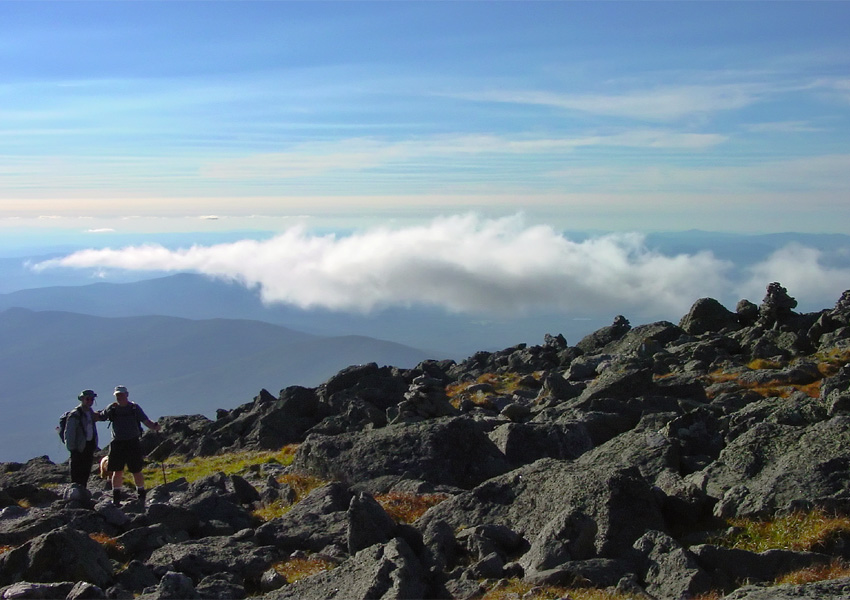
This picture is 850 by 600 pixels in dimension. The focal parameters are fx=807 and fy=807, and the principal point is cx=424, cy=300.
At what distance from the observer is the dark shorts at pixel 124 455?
90.4ft

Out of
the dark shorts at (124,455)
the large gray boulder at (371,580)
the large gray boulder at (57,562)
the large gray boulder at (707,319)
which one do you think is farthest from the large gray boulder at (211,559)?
the large gray boulder at (707,319)

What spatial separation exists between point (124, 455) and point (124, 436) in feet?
2.36

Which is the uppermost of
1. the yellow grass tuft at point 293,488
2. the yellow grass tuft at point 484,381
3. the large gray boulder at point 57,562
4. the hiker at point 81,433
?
the hiker at point 81,433

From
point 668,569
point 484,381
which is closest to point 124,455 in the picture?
point 668,569

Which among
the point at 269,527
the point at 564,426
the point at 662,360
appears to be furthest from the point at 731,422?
the point at 662,360

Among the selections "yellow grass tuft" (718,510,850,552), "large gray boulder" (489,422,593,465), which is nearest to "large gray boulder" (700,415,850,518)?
"yellow grass tuft" (718,510,850,552)

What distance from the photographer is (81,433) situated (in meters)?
27.8

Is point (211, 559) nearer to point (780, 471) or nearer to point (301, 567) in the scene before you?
point (301, 567)

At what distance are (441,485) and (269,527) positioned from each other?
661 cm

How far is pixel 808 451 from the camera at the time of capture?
60.7 feet

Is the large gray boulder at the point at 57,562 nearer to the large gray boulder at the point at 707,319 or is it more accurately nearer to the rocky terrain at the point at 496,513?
the rocky terrain at the point at 496,513

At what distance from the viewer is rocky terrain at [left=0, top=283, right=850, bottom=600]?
14.4 metres

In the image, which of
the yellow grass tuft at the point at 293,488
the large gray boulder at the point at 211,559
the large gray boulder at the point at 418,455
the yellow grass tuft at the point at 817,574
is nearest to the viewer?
the yellow grass tuft at the point at 817,574

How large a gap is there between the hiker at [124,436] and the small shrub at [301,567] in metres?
10.8
